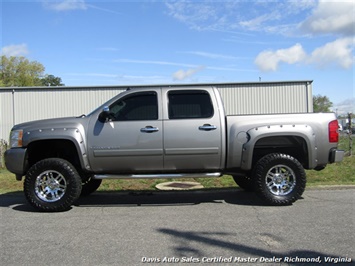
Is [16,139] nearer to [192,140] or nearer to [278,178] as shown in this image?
[192,140]

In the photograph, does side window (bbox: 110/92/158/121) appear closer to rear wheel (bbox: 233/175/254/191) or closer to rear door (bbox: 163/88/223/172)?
rear door (bbox: 163/88/223/172)

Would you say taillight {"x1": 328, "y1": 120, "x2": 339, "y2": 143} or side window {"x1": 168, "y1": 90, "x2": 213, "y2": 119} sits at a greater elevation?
side window {"x1": 168, "y1": 90, "x2": 213, "y2": 119}

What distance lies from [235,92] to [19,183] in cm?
1816

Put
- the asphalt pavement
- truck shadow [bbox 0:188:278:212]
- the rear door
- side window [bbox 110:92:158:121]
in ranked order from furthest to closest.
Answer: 1. truck shadow [bbox 0:188:278:212]
2. side window [bbox 110:92:158:121]
3. the rear door
4. the asphalt pavement

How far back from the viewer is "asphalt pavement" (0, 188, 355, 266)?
4.14m

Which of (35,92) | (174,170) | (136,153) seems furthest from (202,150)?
(35,92)

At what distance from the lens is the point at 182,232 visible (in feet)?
16.6

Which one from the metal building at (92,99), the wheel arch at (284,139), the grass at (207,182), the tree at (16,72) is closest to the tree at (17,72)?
the tree at (16,72)

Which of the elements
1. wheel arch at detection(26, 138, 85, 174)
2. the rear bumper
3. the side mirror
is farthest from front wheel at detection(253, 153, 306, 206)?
wheel arch at detection(26, 138, 85, 174)

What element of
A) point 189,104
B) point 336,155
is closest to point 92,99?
point 189,104

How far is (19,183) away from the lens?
9.59 m

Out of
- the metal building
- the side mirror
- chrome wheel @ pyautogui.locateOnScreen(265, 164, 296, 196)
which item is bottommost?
chrome wheel @ pyautogui.locateOnScreen(265, 164, 296, 196)

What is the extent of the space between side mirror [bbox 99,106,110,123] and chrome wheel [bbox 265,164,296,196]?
301cm

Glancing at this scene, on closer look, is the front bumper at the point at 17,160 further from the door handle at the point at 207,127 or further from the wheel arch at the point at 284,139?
the wheel arch at the point at 284,139
